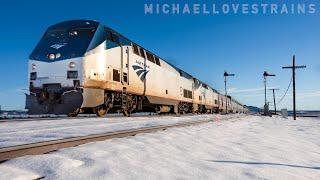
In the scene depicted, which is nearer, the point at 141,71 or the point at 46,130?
the point at 46,130

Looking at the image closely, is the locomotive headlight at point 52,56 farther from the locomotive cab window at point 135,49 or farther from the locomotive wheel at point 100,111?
the locomotive cab window at point 135,49

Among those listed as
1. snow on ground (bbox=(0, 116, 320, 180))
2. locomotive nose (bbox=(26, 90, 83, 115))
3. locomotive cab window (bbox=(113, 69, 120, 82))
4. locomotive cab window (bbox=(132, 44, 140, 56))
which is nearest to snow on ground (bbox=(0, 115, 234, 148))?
snow on ground (bbox=(0, 116, 320, 180))

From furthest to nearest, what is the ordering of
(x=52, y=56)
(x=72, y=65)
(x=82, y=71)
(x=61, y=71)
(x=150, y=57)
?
(x=150, y=57) → (x=52, y=56) → (x=61, y=71) → (x=72, y=65) → (x=82, y=71)

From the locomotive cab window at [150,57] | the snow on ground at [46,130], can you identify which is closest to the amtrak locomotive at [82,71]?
the locomotive cab window at [150,57]

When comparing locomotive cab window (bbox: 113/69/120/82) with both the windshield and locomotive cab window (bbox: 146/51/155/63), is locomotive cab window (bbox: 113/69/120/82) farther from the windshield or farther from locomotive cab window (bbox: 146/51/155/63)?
locomotive cab window (bbox: 146/51/155/63)

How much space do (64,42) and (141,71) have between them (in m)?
4.78

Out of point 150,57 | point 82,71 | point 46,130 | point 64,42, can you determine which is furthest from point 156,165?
point 150,57

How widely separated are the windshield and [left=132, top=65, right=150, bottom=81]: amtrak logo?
344 cm

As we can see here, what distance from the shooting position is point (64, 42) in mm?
13195

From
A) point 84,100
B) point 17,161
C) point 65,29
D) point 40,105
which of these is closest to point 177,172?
point 17,161

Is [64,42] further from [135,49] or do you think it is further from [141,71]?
[141,71]

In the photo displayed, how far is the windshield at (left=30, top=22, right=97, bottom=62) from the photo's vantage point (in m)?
12.6

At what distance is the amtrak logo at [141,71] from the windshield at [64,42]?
135 inches

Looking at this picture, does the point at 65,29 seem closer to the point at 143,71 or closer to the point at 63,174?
the point at 143,71
